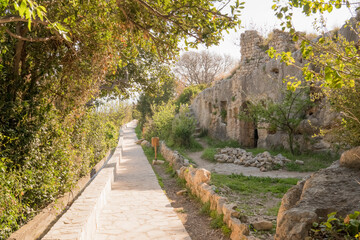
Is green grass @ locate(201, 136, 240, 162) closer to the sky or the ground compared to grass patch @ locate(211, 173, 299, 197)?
closer to the sky

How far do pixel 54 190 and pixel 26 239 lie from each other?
4.27 feet

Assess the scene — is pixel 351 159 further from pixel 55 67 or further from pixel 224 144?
pixel 224 144

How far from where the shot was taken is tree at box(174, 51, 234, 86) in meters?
38.5

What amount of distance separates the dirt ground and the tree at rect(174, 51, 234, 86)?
30639mm

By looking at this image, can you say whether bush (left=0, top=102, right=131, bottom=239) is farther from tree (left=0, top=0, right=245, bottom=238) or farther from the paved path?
the paved path

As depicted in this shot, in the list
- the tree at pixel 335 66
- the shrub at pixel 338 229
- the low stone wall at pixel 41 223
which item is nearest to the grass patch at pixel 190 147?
the tree at pixel 335 66

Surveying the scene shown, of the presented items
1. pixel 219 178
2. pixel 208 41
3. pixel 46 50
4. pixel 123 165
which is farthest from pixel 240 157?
pixel 46 50

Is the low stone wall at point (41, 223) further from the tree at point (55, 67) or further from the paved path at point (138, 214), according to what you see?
the paved path at point (138, 214)

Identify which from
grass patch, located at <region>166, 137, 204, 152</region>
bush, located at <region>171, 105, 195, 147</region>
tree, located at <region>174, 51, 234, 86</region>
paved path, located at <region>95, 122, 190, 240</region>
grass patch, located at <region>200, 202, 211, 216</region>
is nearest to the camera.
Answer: paved path, located at <region>95, 122, 190, 240</region>

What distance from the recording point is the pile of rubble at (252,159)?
1057cm

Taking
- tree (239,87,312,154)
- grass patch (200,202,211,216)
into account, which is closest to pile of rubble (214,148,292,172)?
tree (239,87,312,154)

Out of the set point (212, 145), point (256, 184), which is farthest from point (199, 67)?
point (256, 184)

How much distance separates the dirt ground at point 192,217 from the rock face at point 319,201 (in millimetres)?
1560

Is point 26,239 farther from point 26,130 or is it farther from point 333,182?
point 333,182
